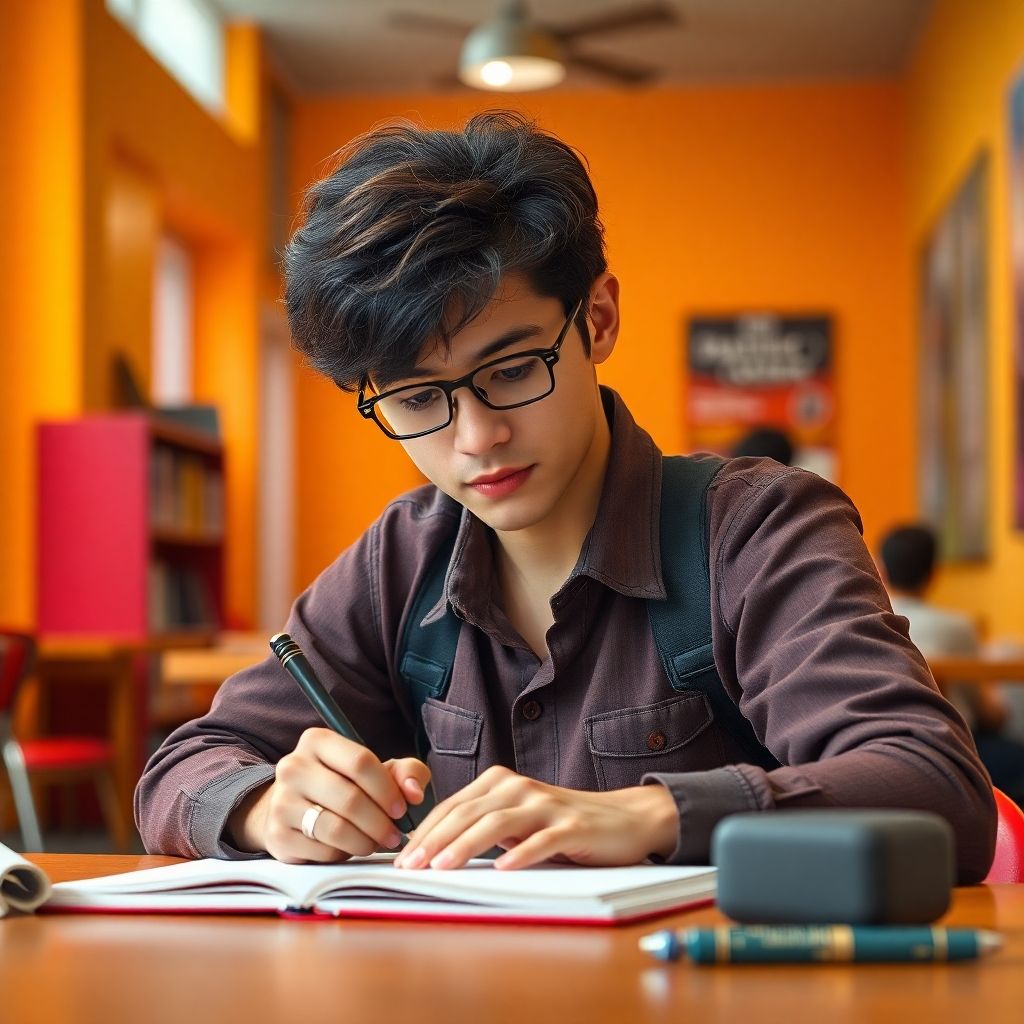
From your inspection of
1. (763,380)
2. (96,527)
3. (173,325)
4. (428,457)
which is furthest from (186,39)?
(428,457)

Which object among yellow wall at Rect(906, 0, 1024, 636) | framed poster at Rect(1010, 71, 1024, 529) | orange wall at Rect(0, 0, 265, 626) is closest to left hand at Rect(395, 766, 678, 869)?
framed poster at Rect(1010, 71, 1024, 529)

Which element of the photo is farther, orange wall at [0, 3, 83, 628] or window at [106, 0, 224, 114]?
window at [106, 0, 224, 114]

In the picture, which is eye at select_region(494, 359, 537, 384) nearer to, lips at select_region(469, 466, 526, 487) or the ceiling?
lips at select_region(469, 466, 526, 487)

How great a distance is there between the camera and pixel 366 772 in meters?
1.07

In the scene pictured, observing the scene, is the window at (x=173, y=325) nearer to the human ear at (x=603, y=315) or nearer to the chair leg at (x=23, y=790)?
the chair leg at (x=23, y=790)

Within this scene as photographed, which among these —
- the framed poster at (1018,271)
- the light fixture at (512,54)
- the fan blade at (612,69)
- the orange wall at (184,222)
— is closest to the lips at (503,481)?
the framed poster at (1018,271)

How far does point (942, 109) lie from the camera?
23.8 feet

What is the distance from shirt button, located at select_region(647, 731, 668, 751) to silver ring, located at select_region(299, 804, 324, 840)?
1.24ft

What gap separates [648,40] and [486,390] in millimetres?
7254

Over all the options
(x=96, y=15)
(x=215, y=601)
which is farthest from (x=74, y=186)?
(x=215, y=601)

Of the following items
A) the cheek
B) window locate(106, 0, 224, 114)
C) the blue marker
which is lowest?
the blue marker

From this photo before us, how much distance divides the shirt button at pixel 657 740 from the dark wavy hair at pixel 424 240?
370mm

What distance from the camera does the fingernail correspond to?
0.98 metres

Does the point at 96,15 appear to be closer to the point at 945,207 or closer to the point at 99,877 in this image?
the point at 945,207
